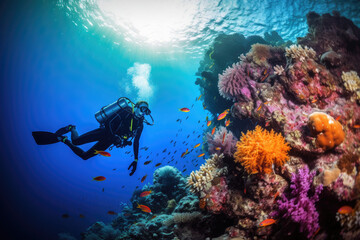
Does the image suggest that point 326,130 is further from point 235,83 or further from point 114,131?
point 114,131

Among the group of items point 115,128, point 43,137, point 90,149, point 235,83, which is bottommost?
point 235,83

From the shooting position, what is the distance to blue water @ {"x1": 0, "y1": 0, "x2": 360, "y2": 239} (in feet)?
58.7

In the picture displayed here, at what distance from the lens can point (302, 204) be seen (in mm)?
2691

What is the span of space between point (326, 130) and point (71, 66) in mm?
51623

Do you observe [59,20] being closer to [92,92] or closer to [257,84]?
[257,84]

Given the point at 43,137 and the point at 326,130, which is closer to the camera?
the point at 326,130

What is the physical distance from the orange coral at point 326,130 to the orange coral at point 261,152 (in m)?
0.55

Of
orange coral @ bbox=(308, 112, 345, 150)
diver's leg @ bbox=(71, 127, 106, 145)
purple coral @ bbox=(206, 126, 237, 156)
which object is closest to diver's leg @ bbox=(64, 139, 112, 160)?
diver's leg @ bbox=(71, 127, 106, 145)

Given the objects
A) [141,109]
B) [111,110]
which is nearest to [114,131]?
[111,110]

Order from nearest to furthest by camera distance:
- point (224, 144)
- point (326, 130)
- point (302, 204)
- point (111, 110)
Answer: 1. point (302, 204)
2. point (326, 130)
3. point (224, 144)
4. point (111, 110)

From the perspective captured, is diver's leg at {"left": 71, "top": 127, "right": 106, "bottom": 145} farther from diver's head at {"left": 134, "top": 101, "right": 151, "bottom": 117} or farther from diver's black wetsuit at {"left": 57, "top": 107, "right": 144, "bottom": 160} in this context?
diver's head at {"left": 134, "top": 101, "right": 151, "bottom": 117}

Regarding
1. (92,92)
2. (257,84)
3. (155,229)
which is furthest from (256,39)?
(92,92)

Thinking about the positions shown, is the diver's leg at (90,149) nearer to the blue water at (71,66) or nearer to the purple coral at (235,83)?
the purple coral at (235,83)

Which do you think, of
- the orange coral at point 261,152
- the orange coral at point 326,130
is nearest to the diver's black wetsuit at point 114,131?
the orange coral at point 261,152
